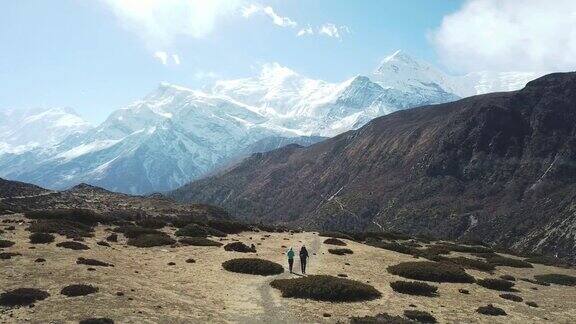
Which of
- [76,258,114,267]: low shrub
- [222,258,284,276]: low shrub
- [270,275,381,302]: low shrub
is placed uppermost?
[76,258,114,267]: low shrub

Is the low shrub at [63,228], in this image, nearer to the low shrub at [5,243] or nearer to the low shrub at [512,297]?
the low shrub at [5,243]

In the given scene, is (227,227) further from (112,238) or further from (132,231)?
(112,238)

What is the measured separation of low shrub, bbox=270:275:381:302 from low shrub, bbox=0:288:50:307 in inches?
672

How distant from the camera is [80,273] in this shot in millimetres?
39062

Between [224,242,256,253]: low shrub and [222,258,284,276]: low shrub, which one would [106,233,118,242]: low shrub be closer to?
[224,242,256,253]: low shrub

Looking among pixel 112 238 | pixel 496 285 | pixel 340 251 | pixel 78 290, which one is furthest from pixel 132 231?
pixel 496 285

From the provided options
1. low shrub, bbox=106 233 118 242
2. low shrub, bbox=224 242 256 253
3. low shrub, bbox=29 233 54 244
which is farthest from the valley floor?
low shrub, bbox=224 242 256 253

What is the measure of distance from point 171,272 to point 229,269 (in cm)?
551

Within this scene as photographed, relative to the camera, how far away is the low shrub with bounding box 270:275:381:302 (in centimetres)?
3844

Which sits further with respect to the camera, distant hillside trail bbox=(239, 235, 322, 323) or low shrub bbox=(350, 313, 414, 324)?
distant hillside trail bbox=(239, 235, 322, 323)

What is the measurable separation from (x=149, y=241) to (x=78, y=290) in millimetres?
25708

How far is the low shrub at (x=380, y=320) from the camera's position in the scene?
31.5m

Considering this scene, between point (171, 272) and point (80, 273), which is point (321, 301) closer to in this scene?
point (171, 272)

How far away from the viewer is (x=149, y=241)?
59.2 meters
